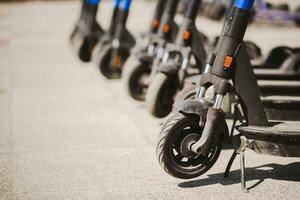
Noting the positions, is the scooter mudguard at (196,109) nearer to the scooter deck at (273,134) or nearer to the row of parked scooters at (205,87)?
the row of parked scooters at (205,87)

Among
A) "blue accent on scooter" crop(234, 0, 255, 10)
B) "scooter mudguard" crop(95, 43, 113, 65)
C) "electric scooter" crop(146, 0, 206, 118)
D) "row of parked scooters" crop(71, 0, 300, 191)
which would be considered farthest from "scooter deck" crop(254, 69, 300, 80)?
"blue accent on scooter" crop(234, 0, 255, 10)

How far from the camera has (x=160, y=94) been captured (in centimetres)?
554

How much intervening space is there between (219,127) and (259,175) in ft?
2.41

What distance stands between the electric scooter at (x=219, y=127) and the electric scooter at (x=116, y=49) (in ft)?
12.1

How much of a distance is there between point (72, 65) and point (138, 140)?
4651 mm

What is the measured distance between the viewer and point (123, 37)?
7.83 m

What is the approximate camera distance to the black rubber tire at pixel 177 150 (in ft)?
13.1

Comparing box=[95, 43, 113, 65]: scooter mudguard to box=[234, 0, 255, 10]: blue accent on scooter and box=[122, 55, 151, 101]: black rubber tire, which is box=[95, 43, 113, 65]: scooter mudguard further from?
box=[234, 0, 255, 10]: blue accent on scooter

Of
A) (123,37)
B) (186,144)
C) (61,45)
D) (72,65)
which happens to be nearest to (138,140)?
(186,144)

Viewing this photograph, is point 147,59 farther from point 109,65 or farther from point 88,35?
point 88,35

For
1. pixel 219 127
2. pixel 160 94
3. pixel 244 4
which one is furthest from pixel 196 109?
pixel 160 94

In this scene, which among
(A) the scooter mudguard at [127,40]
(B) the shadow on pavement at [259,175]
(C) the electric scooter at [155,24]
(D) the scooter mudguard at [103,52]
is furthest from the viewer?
(A) the scooter mudguard at [127,40]

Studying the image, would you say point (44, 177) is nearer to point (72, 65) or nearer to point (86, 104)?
point (86, 104)

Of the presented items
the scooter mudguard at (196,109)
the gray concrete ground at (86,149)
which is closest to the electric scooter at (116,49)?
the gray concrete ground at (86,149)
